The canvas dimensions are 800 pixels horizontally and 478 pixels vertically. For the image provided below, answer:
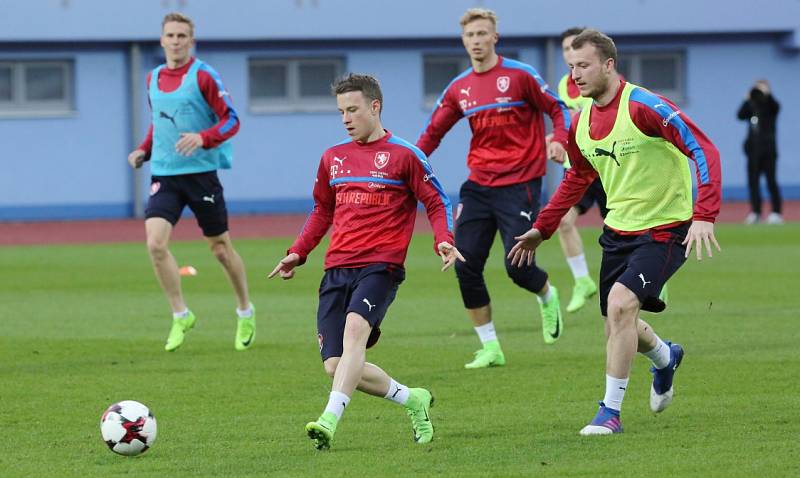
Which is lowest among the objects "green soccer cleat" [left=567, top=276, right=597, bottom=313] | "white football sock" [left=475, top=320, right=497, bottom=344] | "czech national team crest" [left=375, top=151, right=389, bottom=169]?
"green soccer cleat" [left=567, top=276, right=597, bottom=313]

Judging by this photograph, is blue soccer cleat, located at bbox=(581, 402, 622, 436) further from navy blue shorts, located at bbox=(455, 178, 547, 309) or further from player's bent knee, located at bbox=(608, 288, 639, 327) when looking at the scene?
navy blue shorts, located at bbox=(455, 178, 547, 309)

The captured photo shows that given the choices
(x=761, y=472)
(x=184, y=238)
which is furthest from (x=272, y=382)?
(x=184, y=238)

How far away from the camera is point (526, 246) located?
7957 mm

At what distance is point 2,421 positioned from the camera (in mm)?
8094

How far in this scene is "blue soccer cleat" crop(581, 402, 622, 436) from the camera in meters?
7.36

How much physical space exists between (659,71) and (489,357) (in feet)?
78.0

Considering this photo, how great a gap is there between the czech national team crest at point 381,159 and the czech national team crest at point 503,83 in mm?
3030

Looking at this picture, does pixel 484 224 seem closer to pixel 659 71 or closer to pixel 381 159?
pixel 381 159

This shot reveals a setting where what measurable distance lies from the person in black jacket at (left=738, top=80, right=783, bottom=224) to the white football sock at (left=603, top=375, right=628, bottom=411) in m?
19.0

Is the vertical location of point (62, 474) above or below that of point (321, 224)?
below

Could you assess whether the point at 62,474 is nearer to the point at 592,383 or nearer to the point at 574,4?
the point at 592,383

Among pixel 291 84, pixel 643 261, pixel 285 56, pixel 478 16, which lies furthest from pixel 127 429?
pixel 291 84

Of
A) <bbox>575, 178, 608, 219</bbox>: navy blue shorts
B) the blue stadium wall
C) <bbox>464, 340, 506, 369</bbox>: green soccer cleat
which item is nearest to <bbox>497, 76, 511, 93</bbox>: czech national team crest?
<bbox>575, 178, 608, 219</bbox>: navy blue shorts

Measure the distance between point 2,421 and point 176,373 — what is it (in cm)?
197
